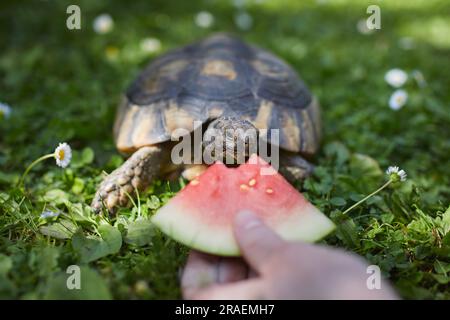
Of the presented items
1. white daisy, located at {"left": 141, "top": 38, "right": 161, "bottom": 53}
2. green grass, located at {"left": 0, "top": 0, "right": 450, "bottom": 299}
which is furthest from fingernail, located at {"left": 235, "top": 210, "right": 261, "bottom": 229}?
white daisy, located at {"left": 141, "top": 38, "right": 161, "bottom": 53}

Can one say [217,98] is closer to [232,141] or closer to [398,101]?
[232,141]

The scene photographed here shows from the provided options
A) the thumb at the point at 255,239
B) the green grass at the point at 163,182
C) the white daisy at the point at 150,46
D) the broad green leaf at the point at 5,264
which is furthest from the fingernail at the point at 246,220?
the white daisy at the point at 150,46

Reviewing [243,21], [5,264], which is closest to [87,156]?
[5,264]

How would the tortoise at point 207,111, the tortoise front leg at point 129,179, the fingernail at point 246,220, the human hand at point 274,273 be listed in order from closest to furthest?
the human hand at point 274,273 → the fingernail at point 246,220 → the tortoise front leg at point 129,179 → the tortoise at point 207,111

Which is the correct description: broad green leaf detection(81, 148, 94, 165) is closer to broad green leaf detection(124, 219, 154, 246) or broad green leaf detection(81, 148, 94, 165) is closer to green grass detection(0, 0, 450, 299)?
green grass detection(0, 0, 450, 299)

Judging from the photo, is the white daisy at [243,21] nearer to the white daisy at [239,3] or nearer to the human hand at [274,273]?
the white daisy at [239,3]

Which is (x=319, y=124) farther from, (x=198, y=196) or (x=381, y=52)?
(x=381, y=52)

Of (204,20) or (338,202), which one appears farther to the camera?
(204,20)
